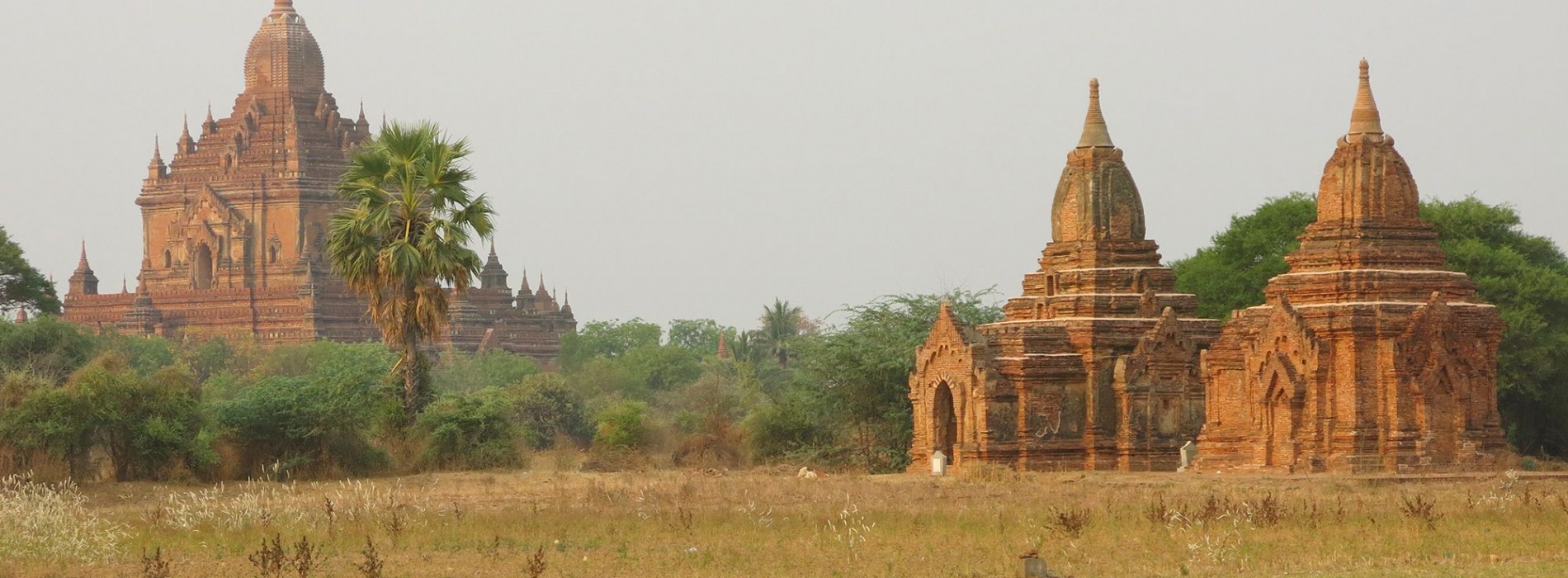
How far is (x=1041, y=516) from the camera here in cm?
2172

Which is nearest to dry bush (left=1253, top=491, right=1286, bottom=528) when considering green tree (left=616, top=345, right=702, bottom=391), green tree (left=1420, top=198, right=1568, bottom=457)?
green tree (left=1420, top=198, right=1568, bottom=457)

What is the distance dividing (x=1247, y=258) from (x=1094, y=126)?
10.7m

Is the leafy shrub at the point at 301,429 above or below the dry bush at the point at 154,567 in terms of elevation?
above

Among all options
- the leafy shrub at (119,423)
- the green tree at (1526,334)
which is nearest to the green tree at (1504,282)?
the green tree at (1526,334)

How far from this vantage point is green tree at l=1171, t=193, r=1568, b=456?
36.5 metres

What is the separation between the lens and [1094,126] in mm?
32094

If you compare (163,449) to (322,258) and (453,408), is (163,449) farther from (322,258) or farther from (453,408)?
(322,258)

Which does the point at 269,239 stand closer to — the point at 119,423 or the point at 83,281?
the point at 83,281

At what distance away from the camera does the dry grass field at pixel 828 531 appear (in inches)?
705

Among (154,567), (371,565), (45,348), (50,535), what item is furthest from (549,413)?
(371,565)

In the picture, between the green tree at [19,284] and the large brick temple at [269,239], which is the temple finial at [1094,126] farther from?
the large brick temple at [269,239]

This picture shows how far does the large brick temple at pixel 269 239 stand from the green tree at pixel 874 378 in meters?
40.4

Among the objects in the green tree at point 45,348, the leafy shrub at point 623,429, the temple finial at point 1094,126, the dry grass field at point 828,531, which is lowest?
the dry grass field at point 828,531

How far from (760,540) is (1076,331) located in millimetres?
11681
